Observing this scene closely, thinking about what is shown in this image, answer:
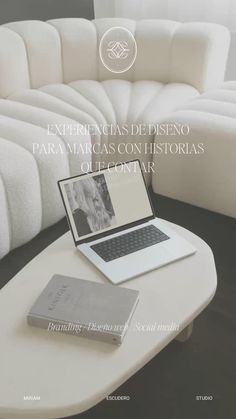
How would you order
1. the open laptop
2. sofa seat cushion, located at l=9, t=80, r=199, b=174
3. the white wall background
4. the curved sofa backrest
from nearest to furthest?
the open laptop, sofa seat cushion, located at l=9, t=80, r=199, b=174, the curved sofa backrest, the white wall background

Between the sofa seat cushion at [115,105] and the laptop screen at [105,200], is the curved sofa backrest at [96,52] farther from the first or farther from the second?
the laptop screen at [105,200]

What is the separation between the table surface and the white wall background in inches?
75.7

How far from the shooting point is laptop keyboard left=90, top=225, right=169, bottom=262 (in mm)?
Result: 1047

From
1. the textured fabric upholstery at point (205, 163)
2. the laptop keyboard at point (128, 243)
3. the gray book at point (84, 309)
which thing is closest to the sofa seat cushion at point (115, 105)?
the textured fabric upholstery at point (205, 163)

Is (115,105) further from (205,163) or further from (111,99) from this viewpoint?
(205,163)

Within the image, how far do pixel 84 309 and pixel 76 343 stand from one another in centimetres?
8

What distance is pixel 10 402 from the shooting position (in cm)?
71

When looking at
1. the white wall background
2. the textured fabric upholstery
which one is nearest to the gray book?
the textured fabric upholstery

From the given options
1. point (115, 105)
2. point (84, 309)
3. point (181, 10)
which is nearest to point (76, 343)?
point (84, 309)

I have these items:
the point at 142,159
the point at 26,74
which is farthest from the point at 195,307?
the point at 26,74

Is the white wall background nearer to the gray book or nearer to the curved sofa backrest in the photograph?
the curved sofa backrest

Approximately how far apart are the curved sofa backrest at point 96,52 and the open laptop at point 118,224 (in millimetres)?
1022

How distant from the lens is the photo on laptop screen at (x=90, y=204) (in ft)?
3.58

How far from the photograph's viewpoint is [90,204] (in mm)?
1104
